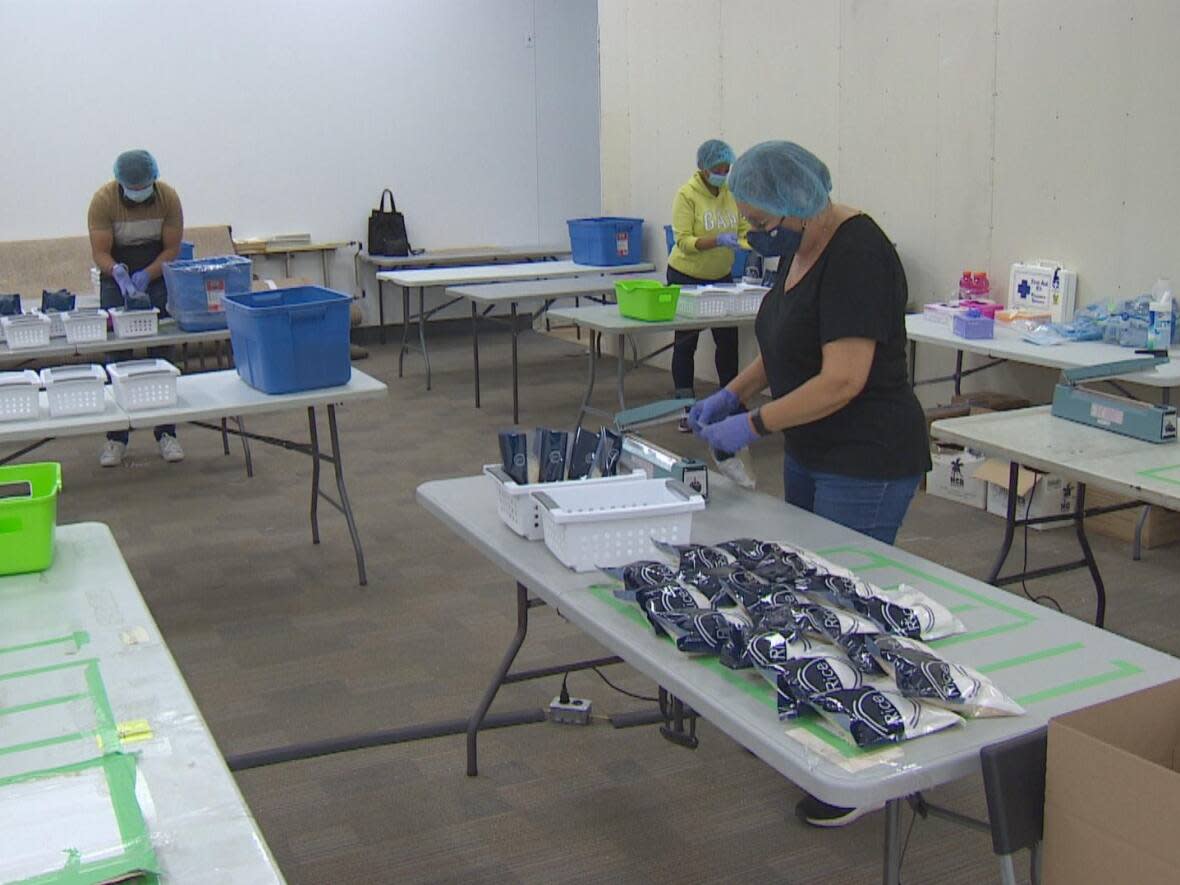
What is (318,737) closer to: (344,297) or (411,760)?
(411,760)

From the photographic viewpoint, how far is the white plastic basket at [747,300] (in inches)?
228

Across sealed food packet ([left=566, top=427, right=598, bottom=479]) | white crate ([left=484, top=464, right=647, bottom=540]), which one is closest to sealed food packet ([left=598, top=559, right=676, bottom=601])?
white crate ([left=484, top=464, right=647, bottom=540])

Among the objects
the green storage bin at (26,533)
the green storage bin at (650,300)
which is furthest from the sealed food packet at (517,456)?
the green storage bin at (650,300)

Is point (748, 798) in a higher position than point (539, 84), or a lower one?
lower

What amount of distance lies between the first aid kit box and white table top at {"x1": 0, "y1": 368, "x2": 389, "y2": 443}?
284 cm

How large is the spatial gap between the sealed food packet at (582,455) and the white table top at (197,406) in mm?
1623

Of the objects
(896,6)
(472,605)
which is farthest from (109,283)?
(896,6)

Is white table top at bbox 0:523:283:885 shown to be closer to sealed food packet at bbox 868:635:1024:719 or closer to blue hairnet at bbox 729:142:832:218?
sealed food packet at bbox 868:635:1024:719

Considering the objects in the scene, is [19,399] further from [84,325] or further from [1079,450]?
[1079,450]

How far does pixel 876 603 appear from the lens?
5.98 ft

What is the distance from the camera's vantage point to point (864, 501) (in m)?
2.58

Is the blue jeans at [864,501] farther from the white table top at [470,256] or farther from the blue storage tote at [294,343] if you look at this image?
the white table top at [470,256]

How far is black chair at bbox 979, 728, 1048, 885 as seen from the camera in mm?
1453

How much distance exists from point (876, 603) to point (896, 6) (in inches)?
183
